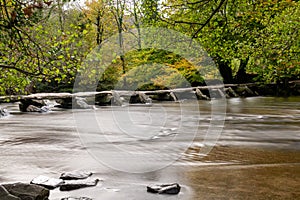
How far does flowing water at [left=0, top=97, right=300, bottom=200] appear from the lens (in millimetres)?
3314

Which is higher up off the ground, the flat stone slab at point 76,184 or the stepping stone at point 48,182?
the stepping stone at point 48,182

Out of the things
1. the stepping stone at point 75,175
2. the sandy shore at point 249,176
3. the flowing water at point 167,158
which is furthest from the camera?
the stepping stone at point 75,175

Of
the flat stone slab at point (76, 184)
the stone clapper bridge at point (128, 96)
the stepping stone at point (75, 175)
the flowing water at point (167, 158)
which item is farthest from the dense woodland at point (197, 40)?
the flat stone slab at point (76, 184)

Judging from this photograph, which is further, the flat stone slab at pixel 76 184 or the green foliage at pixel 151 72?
the green foliage at pixel 151 72

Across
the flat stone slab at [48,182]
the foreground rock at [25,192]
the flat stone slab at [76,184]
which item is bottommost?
the flat stone slab at [76,184]

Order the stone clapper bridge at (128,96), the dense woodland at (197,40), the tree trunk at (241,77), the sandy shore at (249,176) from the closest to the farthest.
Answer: the sandy shore at (249,176) → the dense woodland at (197,40) → the stone clapper bridge at (128,96) → the tree trunk at (241,77)

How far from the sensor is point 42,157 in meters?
4.81

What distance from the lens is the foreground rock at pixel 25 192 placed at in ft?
9.28

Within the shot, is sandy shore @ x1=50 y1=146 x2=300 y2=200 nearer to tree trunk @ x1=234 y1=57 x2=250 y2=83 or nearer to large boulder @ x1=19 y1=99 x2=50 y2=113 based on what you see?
large boulder @ x1=19 y1=99 x2=50 y2=113

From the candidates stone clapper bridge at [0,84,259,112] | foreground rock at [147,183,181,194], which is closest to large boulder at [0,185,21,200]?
foreground rock at [147,183,181,194]

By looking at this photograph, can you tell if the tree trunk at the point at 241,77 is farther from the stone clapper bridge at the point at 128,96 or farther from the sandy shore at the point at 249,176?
the sandy shore at the point at 249,176

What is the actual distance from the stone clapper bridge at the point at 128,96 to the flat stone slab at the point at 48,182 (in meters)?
8.24

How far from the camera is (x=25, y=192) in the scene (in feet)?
9.50

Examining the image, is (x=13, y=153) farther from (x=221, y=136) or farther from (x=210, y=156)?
(x=221, y=136)
